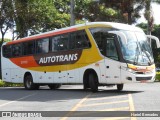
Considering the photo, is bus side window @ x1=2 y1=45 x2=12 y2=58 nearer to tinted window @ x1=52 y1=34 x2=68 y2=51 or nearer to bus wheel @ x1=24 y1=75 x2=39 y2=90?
bus wheel @ x1=24 y1=75 x2=39 y2=90

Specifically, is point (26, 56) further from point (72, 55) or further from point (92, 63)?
point (92, 63)

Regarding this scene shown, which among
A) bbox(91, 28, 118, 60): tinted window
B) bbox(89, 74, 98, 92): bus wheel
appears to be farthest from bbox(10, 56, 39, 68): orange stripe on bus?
bbox(91, 28, 118, 60): tinted window

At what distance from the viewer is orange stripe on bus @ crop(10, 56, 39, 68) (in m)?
26.5

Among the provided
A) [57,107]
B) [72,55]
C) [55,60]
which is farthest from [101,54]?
[57,107]

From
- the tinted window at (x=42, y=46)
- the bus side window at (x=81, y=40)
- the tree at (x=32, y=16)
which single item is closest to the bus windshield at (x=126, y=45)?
the bus side window at (x=81, y=40)

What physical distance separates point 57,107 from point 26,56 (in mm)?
13676

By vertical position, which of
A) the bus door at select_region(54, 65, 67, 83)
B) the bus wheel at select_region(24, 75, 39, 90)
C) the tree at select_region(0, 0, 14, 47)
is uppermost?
the tree at select_region(0, 0, 14, 47)

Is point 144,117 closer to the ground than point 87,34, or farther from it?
closer to the ground

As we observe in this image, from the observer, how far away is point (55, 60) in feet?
77.6

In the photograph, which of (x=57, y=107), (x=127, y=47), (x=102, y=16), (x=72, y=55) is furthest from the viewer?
(x=102, y=16)

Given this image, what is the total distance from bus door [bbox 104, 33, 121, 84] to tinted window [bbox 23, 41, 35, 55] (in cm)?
816

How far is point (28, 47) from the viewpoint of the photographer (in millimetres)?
27125

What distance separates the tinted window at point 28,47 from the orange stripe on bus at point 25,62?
1.14ft

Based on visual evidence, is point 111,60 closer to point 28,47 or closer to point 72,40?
point 72,40
